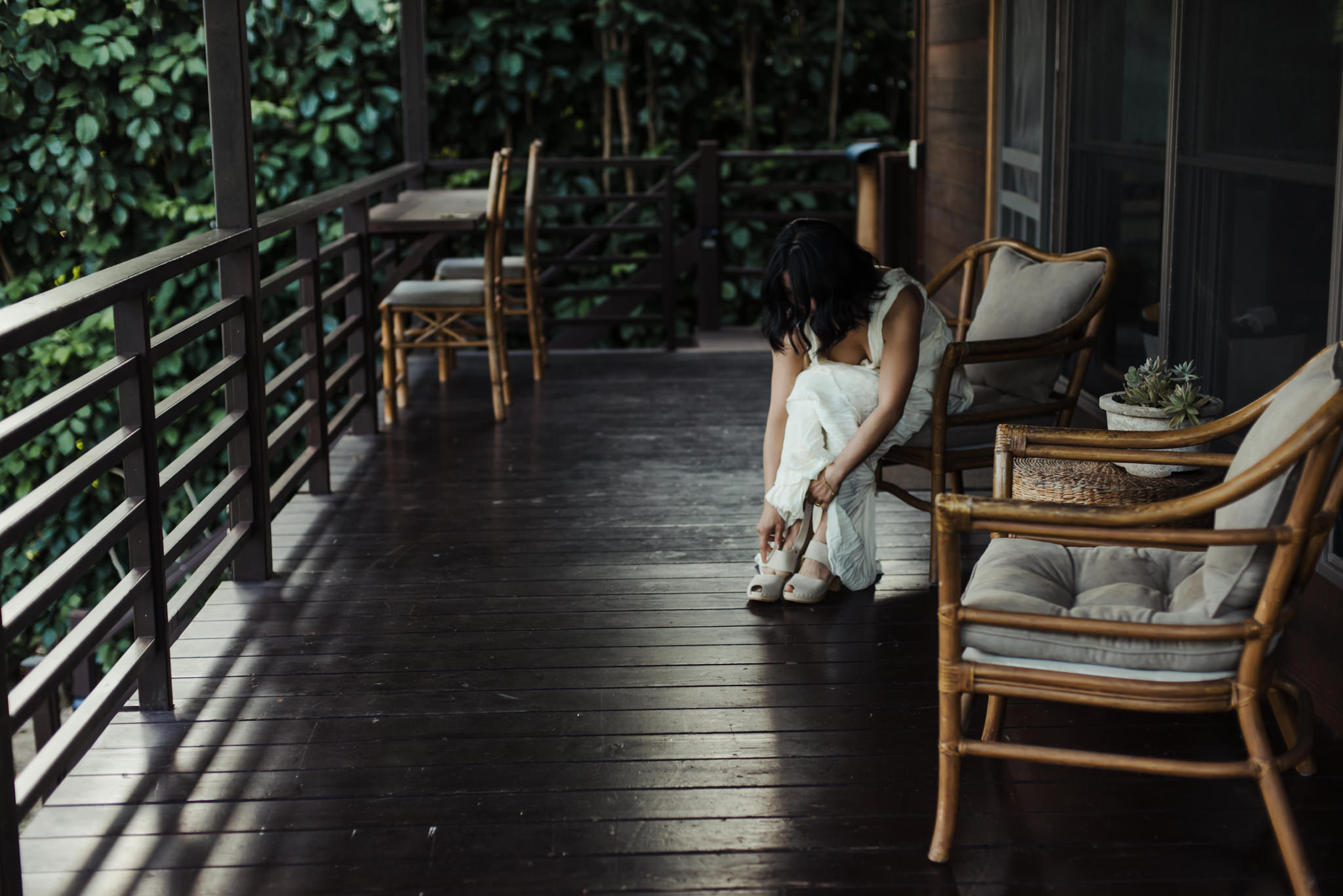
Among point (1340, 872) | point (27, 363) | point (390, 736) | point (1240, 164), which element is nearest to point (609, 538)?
point (390, 736)

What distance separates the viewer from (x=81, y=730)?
226cm

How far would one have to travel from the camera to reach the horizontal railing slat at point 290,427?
3.75 m

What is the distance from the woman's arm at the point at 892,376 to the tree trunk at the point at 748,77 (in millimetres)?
5836

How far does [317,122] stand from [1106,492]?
6273mm

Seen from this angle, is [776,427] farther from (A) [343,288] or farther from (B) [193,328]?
(A) [343,288]

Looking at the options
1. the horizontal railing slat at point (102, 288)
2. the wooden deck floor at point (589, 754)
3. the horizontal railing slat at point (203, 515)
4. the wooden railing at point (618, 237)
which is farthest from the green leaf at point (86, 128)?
the horizontal railing slat at point (203, 515)

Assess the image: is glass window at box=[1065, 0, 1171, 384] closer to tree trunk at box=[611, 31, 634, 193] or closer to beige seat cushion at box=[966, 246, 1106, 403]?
beige seat cushion at box=[966, 246, 1106, 403]

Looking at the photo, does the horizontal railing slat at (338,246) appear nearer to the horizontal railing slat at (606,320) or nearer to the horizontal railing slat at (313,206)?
the horizontal railing slat at (313,206)

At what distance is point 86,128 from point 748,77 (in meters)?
4.04

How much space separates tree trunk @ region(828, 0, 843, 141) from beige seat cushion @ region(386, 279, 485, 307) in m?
4.09

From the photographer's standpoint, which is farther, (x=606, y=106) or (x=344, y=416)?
(x=606, y=106)

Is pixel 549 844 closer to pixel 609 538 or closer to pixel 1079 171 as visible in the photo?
pixel 609 538

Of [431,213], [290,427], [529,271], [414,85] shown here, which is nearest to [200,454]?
[290,427]

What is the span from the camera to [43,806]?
88.9 inches
